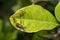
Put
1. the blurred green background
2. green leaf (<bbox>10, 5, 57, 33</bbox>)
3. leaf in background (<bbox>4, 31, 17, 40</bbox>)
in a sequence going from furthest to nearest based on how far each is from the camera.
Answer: leaf in background (<bbox>4, 31, 17, 40</bbox>), the blurred green background, green leaf (<bbox>10, 5, 57, 33</bbox>)

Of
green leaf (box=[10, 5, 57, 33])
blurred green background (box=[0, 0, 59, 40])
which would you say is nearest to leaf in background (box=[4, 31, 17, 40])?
blurred green background (box=[0, 0, 59, 40])

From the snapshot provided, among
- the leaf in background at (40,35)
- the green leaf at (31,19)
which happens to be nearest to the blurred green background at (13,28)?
the leaf in background at (40,35)

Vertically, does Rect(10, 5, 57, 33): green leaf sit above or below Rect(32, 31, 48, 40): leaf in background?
above

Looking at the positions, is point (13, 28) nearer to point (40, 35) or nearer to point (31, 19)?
point (40, 35)

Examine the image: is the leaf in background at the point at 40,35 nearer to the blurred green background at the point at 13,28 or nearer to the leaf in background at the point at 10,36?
the blurred green background at the point at 13,28

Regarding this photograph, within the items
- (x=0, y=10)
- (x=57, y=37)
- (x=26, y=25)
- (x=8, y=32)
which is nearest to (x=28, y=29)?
(x=26, y=25)

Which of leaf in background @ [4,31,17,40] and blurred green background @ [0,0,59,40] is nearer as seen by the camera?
blurred green background @ [0,0,59,40]

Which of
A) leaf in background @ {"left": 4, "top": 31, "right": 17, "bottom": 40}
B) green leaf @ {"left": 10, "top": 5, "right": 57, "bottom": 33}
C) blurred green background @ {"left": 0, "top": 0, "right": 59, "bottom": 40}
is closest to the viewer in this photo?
green leaf @ {"left": 10, "top": 5, "right": 57, "bottom": 33}

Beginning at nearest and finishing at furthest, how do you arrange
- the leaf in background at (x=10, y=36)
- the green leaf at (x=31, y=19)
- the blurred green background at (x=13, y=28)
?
the green leaf at (x=31, y=19) < the blurred green background at (x=13, y=28) < the leaf in background at (x=10, y=36)

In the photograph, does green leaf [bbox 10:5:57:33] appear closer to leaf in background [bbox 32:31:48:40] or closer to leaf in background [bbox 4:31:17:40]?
leaf in background [bbox 32:31:48:40]

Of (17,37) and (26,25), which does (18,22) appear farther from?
(17,37)
